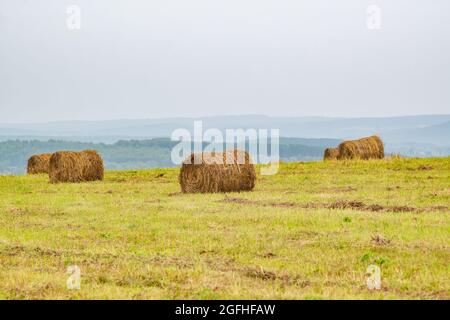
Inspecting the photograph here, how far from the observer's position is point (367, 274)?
43.1 ft

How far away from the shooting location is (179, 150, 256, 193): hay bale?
30.4 metres

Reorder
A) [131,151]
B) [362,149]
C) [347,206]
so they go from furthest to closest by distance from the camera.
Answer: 1. [131,151]
2. [362,149]
3. [347,206]

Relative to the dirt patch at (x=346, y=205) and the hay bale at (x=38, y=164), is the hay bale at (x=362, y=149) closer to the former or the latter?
the hay bale at (x=38, y=164)

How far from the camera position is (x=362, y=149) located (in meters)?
50.8

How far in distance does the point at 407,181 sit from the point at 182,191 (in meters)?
9.95

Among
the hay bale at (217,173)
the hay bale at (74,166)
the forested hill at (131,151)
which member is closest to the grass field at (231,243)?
the hay bale at (217,173)

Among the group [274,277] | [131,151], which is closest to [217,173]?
[274,277]

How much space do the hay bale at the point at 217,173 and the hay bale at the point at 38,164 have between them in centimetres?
2449

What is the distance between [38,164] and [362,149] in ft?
72.6

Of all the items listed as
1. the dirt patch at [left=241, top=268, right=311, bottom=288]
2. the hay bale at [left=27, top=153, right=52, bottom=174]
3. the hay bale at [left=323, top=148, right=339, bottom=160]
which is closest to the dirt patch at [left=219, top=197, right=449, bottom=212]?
the dirt patch at [left=241, top=268, right=311, bottom=288]

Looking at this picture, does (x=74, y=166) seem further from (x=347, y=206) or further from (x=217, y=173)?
(x=347, y=206)

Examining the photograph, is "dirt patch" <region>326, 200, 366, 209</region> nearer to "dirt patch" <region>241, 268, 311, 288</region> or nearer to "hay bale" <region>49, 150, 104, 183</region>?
Answer: "dirt patch" <region>241, 268, 311, 288</region>
